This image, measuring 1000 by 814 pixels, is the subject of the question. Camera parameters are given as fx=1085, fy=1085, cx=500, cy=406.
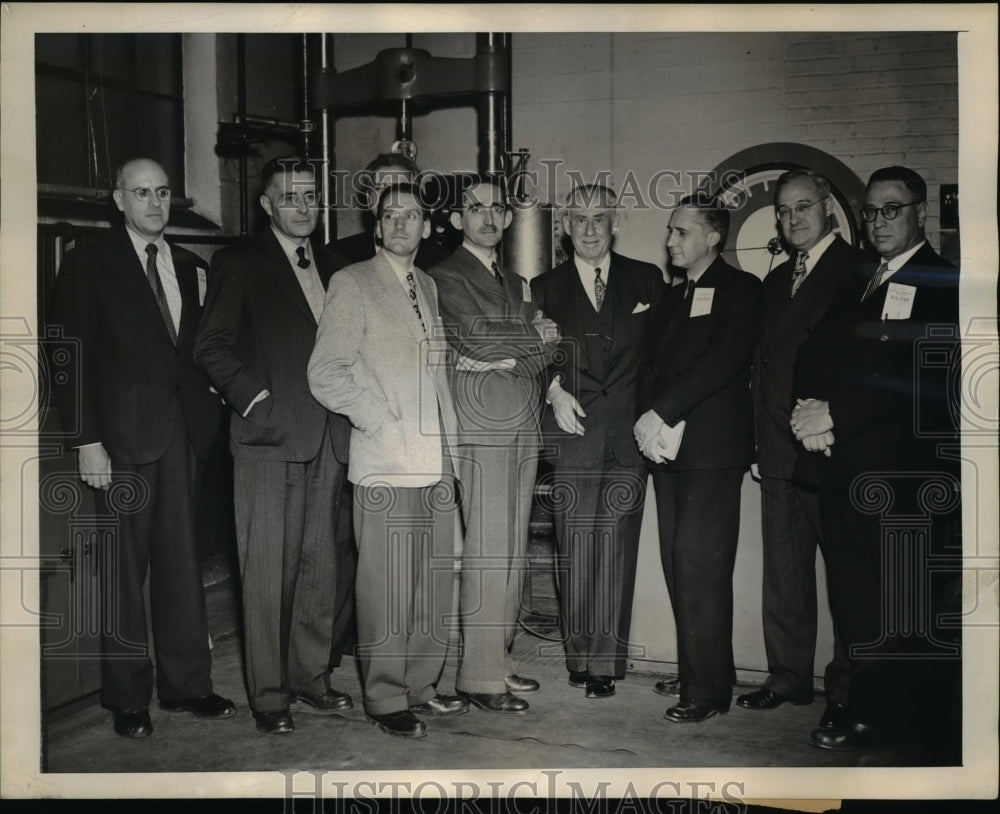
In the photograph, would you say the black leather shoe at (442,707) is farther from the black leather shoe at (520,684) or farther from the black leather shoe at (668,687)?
the black leather shoe at (668,687)

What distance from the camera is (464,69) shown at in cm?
353

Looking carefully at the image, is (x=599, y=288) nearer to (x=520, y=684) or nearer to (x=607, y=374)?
(x=607, y=374)

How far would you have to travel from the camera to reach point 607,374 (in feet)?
11.1

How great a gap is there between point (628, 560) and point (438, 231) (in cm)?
122

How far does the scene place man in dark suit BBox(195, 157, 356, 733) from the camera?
3.22 m

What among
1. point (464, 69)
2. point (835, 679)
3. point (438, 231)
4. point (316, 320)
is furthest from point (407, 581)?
point (464, 69)

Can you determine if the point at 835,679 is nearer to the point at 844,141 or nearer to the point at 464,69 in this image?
the point at 844,141

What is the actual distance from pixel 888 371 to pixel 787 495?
0.48 metres

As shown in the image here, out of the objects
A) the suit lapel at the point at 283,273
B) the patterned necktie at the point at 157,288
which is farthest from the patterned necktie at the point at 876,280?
the patterned necktie at the point at 157,288

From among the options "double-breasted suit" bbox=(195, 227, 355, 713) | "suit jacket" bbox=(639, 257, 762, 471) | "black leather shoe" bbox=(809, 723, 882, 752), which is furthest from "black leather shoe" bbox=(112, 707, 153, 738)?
"black leather shoe" bbox=(809, 723, 882, 752)

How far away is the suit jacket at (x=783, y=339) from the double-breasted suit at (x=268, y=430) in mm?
1283

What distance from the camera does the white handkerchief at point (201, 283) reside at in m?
3.31

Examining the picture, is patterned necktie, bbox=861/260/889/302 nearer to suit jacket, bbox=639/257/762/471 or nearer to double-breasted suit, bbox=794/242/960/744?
double-breasted suit, bbox=794/242/960/744

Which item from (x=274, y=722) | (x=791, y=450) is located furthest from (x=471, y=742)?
(x=791, y=450)
